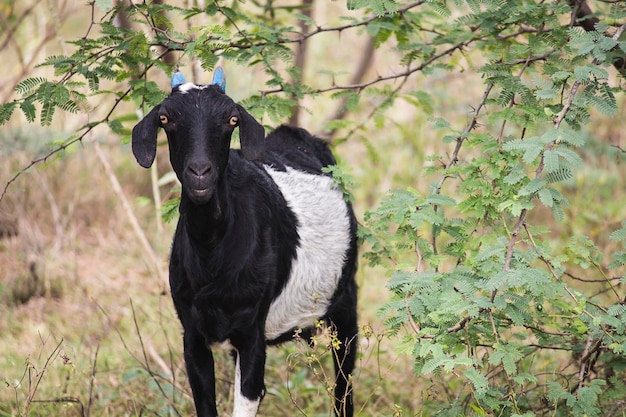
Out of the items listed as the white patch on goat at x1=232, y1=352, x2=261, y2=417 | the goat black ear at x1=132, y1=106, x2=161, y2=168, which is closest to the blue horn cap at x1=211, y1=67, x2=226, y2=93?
the goat black ear at x1=132, y1=106, x2=161, y2=168

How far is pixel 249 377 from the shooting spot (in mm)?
3912

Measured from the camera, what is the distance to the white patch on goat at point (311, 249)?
4.41 metres

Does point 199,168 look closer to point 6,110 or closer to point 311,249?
point 6,110

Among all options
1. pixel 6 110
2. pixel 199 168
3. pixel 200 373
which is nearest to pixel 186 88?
pixel 199 168

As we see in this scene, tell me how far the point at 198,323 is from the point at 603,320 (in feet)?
6.08

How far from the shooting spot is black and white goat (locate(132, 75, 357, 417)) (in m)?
3.56

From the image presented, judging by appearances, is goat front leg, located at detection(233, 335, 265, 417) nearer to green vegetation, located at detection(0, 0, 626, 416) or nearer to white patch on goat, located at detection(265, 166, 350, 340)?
green vegetation, located at detection(0, 0, 626, 416)

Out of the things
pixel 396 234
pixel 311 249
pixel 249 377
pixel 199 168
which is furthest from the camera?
pixel 311 249

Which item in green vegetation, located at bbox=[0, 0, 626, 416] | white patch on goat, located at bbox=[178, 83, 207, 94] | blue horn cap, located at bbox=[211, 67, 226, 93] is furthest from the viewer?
blue horn cap, located at bbox=[211, 67, 226, 93]

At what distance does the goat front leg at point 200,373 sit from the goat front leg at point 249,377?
0.15m

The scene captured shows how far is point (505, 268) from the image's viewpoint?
3.32 metres

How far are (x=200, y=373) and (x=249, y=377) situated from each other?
0.87ft

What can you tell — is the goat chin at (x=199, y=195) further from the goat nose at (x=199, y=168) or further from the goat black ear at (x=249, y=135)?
the goat black ear at (x=249, y=135)

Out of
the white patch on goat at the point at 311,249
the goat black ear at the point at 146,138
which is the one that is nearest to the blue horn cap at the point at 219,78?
the goat black ear at the point at 146,138
